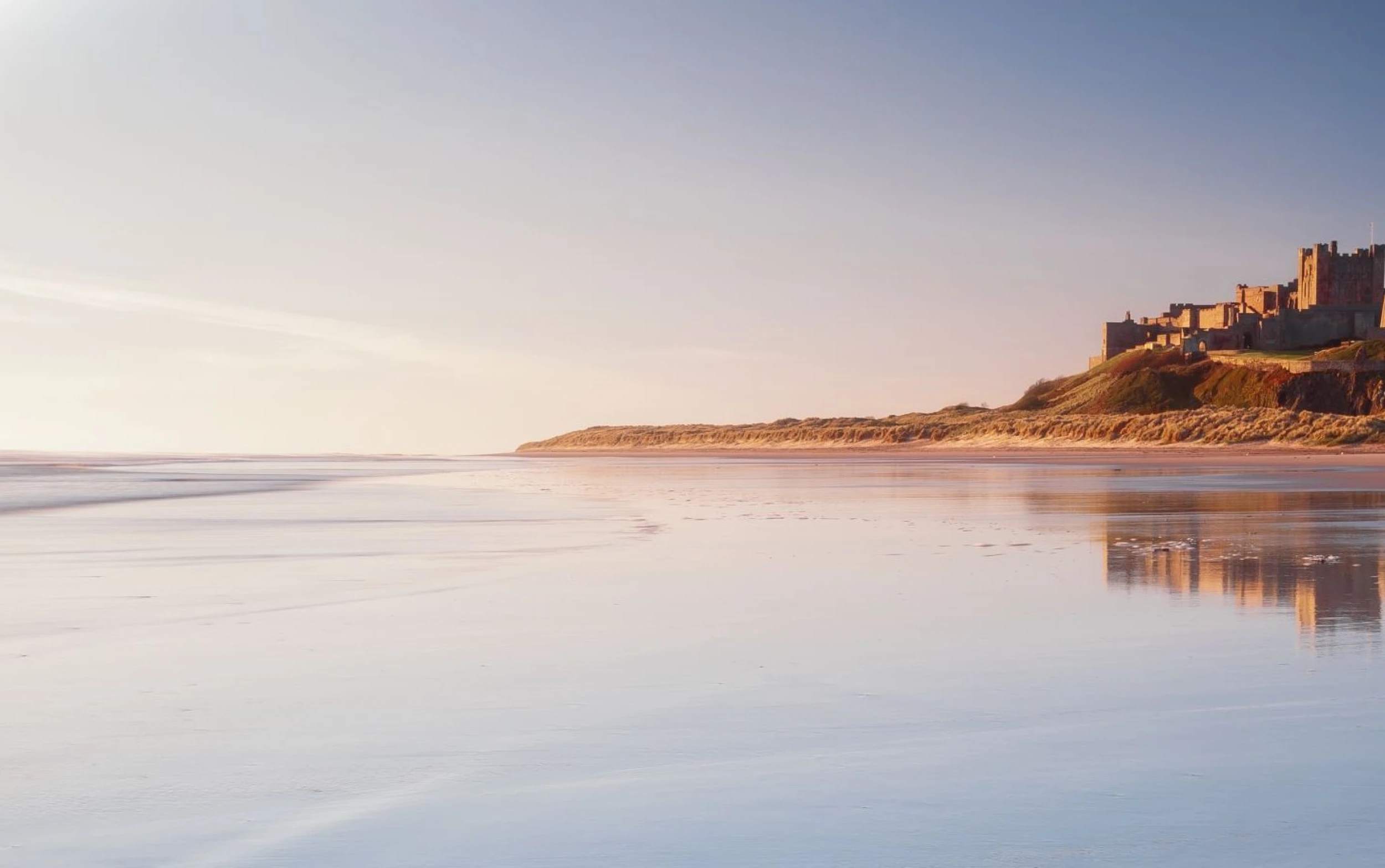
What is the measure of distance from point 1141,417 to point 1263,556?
188ft

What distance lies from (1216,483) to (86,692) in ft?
78.1

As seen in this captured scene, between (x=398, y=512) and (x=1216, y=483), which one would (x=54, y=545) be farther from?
(x=1216, y=483)

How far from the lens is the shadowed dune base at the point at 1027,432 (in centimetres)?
5256

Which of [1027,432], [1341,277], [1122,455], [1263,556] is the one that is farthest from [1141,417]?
[1263,556]

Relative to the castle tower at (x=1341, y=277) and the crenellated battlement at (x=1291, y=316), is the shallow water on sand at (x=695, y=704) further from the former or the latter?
the castle tower at (x=1341, y=277)

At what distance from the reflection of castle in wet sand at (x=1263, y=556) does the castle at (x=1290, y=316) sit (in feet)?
294

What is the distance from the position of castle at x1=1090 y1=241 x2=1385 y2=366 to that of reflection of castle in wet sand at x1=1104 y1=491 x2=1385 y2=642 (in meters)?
89.6

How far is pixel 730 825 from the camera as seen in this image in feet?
11.0

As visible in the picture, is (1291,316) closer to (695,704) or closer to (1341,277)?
(1341,277)

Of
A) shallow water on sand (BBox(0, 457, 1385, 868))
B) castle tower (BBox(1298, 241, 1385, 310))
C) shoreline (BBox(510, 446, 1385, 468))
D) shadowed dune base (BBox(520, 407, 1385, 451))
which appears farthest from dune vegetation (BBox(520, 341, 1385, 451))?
shallow water on sand (BBox(0, 457, 1385, 868))

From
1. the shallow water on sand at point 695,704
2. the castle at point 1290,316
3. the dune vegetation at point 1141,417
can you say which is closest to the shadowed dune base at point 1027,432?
the dune vegetation at point 1141,417

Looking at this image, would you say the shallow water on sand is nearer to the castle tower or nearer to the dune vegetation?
the dune vegetation

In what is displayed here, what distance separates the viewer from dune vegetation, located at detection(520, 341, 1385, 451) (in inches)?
2174

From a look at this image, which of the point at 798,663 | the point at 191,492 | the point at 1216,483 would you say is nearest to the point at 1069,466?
the point at 1216,483
